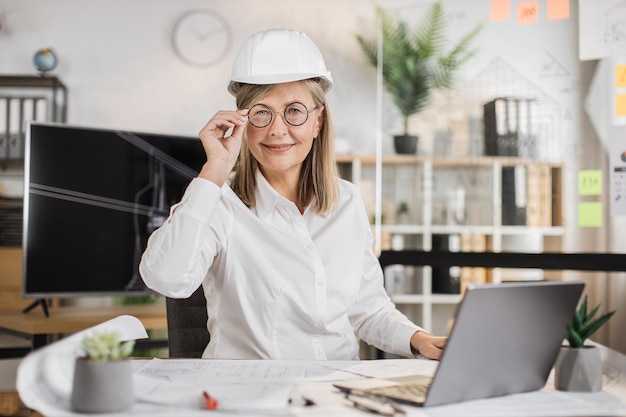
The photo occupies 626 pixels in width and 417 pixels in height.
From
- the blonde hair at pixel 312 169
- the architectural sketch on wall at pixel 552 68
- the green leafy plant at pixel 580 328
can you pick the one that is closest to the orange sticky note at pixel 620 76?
the architectural sketch on wall at pixel 552 68

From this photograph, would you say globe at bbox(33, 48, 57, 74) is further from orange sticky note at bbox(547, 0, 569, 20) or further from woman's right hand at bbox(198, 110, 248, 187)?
woman's right hand at bbox(198, 110, 248, 187)

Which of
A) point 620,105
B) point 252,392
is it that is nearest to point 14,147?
point 620,105

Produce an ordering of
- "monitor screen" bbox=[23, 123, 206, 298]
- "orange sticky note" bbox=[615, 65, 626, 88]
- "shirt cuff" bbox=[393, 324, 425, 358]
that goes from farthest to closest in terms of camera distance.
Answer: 1. "monitor screen" bbox=[23, 123, 206, 298]
2. "orange sticky note" bbox=[615, 65, 626, 88]
3. "shirt cuff" bbox=[393, 324, 425, 358]

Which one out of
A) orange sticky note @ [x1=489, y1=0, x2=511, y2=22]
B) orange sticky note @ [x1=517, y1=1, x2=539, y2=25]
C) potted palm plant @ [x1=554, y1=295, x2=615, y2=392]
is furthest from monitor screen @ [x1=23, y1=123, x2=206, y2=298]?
potted palm plant @ [x1=554, y1=295, x2=615, y2=392]

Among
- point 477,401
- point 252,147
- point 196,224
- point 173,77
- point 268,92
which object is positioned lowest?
point 477,401

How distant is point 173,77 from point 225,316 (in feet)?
9.94

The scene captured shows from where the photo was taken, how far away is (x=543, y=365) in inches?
44.5

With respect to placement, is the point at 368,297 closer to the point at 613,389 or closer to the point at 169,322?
A: the point at 169,322

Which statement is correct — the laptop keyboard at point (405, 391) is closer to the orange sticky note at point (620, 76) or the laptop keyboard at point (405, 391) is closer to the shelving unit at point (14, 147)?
the orange sticky note at point (620, 76)

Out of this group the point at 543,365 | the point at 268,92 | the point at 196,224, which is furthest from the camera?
the point at 268,92

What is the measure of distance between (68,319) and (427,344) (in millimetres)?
2012

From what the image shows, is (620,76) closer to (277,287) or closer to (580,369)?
(277,287)

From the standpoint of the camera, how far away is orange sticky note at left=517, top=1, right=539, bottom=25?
288 centimetres

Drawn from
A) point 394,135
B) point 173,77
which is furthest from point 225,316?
point 173,77
